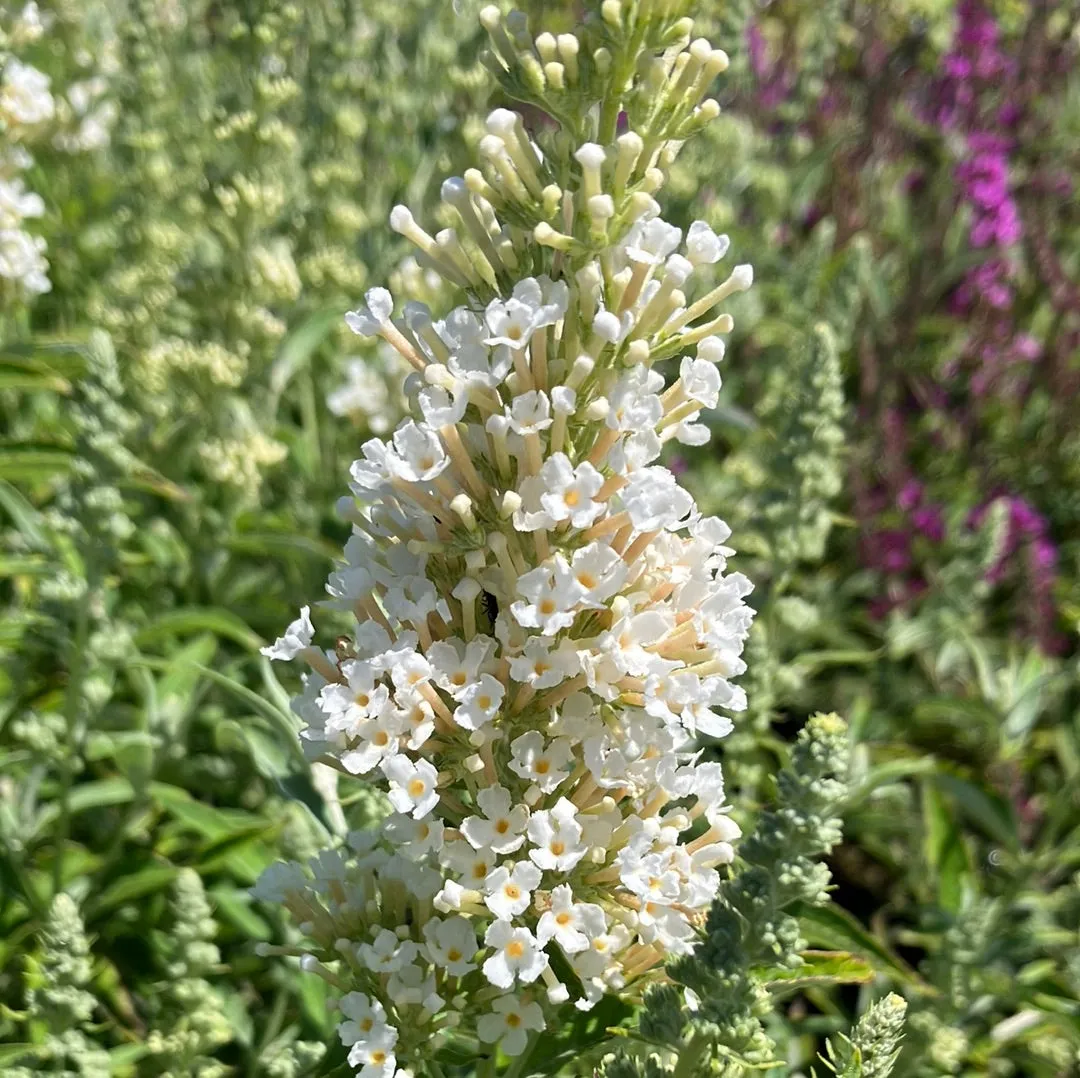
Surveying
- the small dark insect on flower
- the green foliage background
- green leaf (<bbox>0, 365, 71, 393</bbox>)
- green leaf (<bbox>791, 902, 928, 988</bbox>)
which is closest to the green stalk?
the green foliage background

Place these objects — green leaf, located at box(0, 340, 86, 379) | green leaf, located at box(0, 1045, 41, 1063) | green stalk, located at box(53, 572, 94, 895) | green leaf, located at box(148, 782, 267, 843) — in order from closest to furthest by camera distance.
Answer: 1. green leaf, located at box(0, 1045, 41, 1063)
2. green stalk, located at box(53, 572, 94, 895)
3. green leaf, located at box(148, 782, 267, 843)
4. green leaf, located at box(0, 340, 86, 379)

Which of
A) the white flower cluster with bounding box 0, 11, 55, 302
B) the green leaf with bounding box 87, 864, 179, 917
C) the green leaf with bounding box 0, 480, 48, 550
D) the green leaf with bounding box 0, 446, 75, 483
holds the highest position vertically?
the white flower cluster with bounding box 0, 11, 55, 302

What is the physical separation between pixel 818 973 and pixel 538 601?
0.80m

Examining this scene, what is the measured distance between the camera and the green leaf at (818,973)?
1.73 m

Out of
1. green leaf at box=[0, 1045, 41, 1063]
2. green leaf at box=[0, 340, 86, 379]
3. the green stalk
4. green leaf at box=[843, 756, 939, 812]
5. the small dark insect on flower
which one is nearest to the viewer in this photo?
the small dark insect on flower

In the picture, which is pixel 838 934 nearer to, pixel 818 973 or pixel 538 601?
pixel 818 973

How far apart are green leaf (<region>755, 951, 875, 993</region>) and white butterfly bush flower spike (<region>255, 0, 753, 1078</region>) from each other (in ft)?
0.46

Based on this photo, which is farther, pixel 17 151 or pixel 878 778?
pixel 17 151

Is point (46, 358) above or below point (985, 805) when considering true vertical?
above

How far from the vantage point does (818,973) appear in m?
1.87

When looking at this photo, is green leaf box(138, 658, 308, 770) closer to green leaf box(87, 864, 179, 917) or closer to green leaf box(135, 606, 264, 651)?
green leaf box(87, 864, 179, 917)

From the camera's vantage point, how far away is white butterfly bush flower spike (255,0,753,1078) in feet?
5.39

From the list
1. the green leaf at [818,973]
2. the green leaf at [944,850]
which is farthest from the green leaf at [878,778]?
the green leaf at [818,973]

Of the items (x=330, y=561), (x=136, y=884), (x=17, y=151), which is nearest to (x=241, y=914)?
(x=136, y=884)
